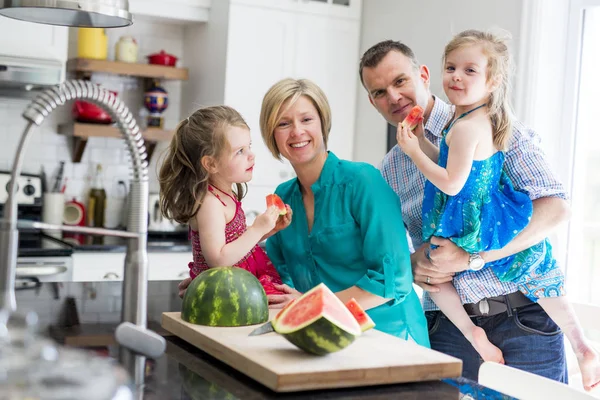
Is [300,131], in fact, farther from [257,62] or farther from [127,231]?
[257,62]

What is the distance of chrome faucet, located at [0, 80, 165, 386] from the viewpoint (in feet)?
4.08

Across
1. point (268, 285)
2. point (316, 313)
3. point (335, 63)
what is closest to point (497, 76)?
point (268, 285)

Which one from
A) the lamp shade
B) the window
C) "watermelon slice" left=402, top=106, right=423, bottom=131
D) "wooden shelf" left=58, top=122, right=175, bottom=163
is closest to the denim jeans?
"watermelon slice" left=402, top=106, right=423, bottom=131

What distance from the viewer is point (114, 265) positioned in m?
4.13

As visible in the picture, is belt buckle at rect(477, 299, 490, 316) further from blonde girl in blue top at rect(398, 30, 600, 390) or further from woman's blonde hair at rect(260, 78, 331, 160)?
woman's blonde hair at rect(260, 78, 331, 160)

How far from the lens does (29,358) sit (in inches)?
40.4

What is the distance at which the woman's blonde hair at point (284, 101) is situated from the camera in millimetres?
1986

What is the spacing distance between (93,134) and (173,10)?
2.96 feet

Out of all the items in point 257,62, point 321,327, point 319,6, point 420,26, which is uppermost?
point 319,6

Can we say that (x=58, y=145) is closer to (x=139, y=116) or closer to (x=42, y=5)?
(x=139, y=116)

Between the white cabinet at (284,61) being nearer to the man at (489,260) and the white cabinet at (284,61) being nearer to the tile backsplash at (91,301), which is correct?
the man at (489,260)

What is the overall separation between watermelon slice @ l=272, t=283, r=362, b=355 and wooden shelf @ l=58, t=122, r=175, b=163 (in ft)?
10.6

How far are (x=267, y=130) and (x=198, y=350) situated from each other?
727 millimetres

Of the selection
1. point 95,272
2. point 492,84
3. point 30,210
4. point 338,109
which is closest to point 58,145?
point 30,210
